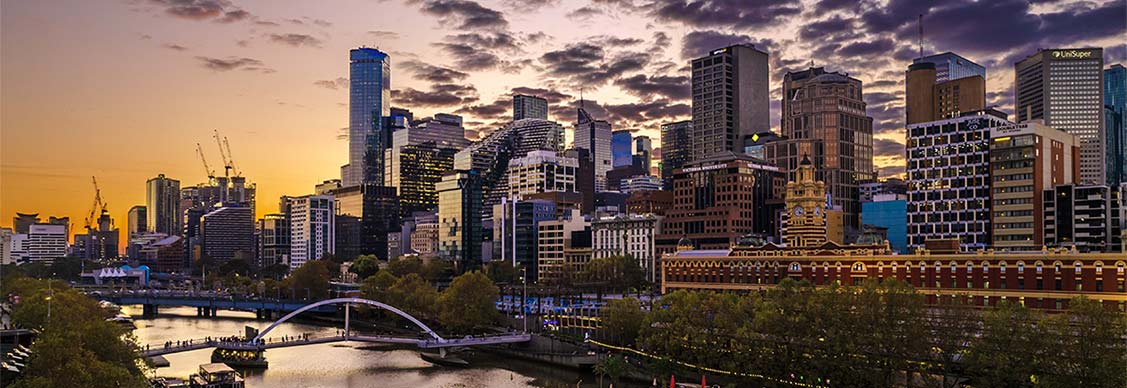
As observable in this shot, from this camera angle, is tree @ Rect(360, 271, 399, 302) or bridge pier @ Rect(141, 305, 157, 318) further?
bridge pier @ Rect(141, 305, 157, 318)

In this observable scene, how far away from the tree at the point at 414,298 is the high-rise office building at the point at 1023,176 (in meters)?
74.4

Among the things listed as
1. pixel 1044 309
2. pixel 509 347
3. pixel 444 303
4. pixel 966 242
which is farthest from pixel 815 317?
pixel 966 242

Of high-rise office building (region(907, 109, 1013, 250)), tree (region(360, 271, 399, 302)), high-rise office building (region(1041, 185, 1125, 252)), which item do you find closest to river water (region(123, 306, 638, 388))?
tree (region(360, 271, 399, 302))

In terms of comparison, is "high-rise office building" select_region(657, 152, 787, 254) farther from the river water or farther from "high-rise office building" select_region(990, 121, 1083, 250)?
the river water

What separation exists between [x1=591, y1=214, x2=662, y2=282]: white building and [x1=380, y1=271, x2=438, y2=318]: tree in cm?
4559

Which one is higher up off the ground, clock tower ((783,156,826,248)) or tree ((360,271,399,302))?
clock tower ((783,156,826,248))

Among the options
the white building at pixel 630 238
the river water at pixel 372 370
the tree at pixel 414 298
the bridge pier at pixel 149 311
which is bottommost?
the bridge pier at pixel 149 311

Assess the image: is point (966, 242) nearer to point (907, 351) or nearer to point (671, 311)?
point (671, 311)

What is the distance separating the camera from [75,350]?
58.0 metres

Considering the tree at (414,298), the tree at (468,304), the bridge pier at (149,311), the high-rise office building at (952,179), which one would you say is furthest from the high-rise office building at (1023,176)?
the bridge pier at (149,311)

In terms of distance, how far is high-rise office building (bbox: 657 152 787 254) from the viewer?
173 meters

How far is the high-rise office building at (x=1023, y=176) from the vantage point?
4929 inches

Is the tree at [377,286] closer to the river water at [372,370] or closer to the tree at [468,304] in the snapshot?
the river water at [372,370]

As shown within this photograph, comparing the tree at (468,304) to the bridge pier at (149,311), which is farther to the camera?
the bridge pier at (149,311)
